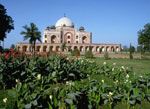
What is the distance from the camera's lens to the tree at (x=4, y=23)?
144 ft

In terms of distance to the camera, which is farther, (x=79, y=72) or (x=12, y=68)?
(x=79, y=72)

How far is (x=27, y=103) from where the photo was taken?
683cm

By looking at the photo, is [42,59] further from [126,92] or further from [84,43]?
[84,43]

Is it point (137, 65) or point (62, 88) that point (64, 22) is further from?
point (62, 88)

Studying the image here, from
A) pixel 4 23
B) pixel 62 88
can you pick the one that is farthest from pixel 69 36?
pixel 62 88

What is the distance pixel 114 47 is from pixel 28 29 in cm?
3911

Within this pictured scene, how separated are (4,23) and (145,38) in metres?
36.7

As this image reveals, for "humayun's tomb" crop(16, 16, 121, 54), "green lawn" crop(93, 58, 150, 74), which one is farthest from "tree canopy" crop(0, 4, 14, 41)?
"humayun's tomb" crop(16, 16, 121, 54)

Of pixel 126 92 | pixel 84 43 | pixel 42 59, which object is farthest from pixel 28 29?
pixel 126 92

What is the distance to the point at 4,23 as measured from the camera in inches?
1757

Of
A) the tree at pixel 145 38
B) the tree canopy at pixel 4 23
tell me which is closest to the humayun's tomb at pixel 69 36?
the tree at pixel 145 38

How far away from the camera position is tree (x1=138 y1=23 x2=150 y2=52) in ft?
229

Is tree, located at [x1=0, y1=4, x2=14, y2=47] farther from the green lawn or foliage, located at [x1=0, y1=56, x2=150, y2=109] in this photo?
foliage, located at [x1=0, y1=56, x2=150, y2=109]

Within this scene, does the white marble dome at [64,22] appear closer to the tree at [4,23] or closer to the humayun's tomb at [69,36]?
the humayun's tomb at [69,36]
